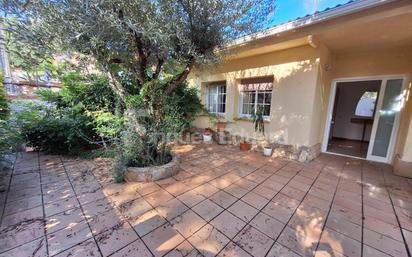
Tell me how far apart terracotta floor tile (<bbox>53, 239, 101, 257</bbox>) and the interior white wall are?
8.71 meters

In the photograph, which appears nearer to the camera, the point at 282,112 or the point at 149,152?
the point at 149,152

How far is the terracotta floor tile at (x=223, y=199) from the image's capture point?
A: 2449 millimetres

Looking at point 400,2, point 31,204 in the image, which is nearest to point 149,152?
point 31,204

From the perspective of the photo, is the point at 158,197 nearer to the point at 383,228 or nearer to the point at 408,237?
the point at 383,228

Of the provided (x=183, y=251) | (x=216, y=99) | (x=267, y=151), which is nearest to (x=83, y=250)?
(x=183, y=251)

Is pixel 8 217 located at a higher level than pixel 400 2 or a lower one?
lower

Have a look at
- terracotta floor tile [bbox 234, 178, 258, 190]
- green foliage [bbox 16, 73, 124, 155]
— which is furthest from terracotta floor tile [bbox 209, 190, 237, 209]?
green foliage [bbox 16, 73, 124, 155]

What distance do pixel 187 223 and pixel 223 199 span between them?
0.72 metres

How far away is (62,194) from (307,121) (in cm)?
516

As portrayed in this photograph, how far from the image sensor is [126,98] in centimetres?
303

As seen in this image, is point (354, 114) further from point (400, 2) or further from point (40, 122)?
point (40, 122)

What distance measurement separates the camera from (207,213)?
88.3 inches

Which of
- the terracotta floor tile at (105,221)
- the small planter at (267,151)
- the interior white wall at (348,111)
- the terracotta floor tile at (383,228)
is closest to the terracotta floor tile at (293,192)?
the terracotta floor tile at (383,228)

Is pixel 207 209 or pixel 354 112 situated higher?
pixel 354 112
